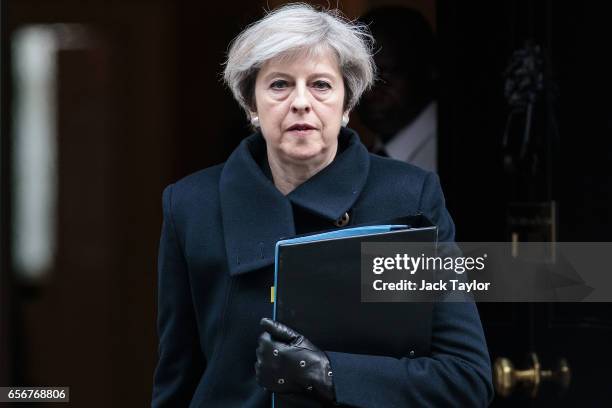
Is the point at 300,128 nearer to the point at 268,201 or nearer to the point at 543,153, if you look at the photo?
the point at 268,201

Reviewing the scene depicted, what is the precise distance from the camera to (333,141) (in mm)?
2232

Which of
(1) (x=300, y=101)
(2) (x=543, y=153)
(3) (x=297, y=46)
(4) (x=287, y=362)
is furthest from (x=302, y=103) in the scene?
(2) (x=543, y=153)

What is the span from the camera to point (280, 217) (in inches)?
87.4

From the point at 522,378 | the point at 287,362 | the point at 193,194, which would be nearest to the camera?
the point at 287,362

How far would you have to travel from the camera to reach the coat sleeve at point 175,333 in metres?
2.28

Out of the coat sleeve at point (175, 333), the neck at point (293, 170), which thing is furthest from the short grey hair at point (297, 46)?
the coat sleeve at point (175, 333)

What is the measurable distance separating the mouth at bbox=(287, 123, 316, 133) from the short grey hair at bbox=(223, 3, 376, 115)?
5.5 inches

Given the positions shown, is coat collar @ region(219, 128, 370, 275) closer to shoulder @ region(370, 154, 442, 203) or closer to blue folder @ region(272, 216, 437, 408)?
shoulder @ region(370, 154, 442, 203)

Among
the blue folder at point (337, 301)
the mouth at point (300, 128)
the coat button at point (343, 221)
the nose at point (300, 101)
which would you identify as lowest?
the blue folder at point (337, 301)

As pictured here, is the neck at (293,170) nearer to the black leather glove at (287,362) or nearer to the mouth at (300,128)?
the mouth at (300,128)

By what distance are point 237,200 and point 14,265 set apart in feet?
5.89

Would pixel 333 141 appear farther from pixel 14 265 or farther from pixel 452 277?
pixel 14 265

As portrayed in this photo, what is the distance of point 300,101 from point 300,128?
0.07 metres

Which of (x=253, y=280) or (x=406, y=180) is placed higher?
(x=406, y=180)
